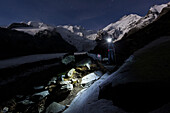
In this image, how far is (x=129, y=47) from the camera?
641 centimetres

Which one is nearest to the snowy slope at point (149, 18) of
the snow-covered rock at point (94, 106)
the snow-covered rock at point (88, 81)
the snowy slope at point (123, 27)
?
the snowy slope at point (123, 27)

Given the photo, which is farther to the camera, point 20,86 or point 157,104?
point 20,86

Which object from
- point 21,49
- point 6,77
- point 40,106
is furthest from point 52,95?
point 21,49

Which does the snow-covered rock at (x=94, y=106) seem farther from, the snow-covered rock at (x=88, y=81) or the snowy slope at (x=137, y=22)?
the snowy slope at (x=137, y=22)

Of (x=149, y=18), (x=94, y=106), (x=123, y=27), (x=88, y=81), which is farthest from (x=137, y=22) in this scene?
(x=94, y=106)

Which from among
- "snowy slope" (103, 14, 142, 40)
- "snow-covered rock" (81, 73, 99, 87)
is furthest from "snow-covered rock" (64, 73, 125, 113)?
"snowy slope" (103, 14, 142, 40)

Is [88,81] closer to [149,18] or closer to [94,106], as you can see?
[94,106]

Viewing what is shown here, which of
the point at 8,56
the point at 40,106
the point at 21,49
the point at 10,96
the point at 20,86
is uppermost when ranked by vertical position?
the point at 21,49

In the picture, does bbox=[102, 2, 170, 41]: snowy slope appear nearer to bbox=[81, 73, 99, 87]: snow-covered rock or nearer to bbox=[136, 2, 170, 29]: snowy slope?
bbox=[136, 2, 170, 29]: snowy slope

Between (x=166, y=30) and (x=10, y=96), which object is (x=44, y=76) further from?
(x=166, y=30)

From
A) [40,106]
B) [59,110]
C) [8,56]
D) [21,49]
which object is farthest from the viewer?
[21,49]

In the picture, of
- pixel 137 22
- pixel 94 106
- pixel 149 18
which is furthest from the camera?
pixel 137 22

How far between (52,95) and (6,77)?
3.27 m

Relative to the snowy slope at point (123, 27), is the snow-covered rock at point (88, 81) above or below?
below
